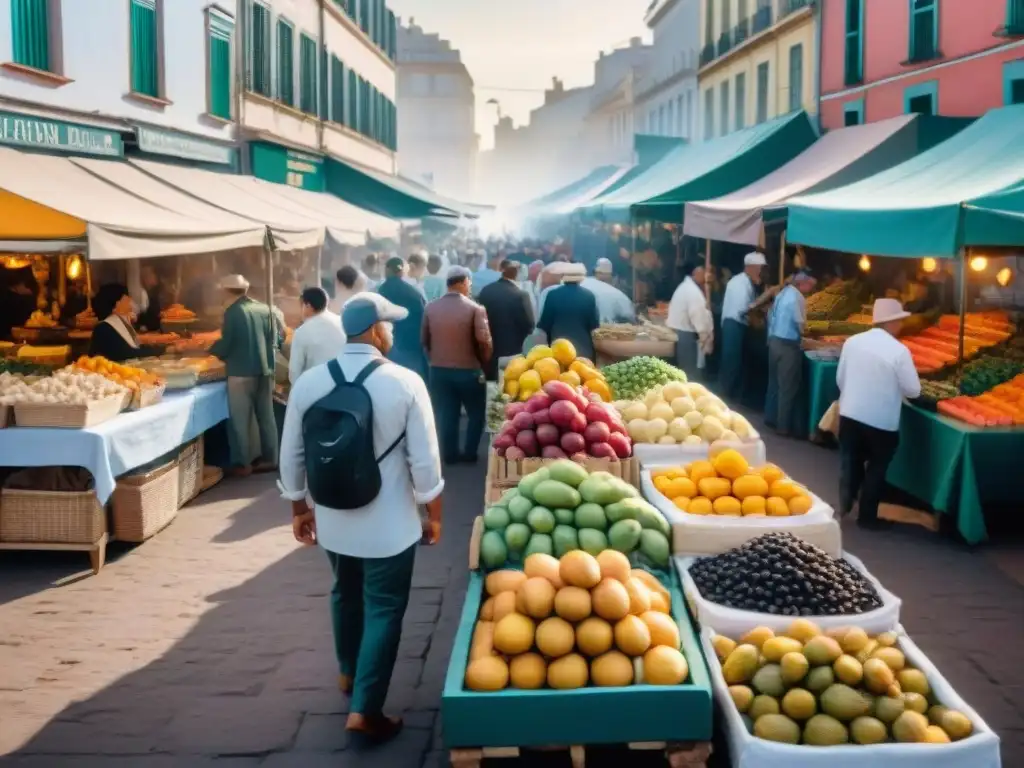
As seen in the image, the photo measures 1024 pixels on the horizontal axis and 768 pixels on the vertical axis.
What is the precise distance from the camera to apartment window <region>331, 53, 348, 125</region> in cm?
2667

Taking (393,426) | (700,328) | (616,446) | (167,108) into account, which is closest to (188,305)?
(167,108)

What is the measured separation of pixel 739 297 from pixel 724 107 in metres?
16.8

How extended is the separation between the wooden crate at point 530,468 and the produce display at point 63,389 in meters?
3.02

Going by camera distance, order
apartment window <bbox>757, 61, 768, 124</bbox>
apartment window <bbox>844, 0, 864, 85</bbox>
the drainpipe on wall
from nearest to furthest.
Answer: apartment window <bbox>844, 0, 864, 85</bbox> < the drainpipe on wall < apartment window <bbox>757, 61, 768, 124</bbox>

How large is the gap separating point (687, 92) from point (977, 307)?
26763 mm

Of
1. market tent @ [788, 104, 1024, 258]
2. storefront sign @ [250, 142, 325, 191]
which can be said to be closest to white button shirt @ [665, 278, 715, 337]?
market tent @ [788, 104, 1024, 258]

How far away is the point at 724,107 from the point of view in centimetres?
2931

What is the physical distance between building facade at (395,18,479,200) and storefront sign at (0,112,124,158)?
77585mm

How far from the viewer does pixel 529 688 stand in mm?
4266

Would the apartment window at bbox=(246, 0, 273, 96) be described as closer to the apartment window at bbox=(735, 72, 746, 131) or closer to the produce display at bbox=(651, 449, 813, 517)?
the apartment window at bbox=(735, 72, 746, 131)

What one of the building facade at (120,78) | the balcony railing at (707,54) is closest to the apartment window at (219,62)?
the building facade at (120,78)

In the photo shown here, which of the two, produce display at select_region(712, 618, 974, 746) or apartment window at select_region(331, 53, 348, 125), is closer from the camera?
produce display at select_region(712, 618, 974, 746)

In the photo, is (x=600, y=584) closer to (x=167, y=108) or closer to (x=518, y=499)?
(x=518, y=499)

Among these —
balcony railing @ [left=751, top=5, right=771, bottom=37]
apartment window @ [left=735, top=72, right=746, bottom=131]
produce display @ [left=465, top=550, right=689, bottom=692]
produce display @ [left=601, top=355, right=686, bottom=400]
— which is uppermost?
balcony railing @ [left=751, top=5, right=771, bottom=37]
